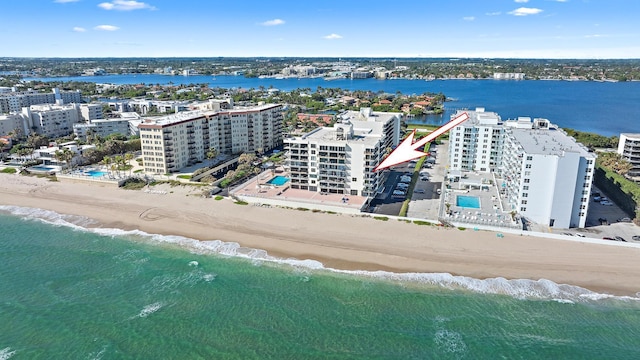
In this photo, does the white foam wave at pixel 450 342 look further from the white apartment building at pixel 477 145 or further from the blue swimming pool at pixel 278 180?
the white apartment building at pixel 477 145

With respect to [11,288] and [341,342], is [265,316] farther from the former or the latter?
[11,288]

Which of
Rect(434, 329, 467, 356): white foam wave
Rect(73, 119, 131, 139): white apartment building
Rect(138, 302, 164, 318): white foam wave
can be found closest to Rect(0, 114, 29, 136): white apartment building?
Rect(73, 119, 131, 139): white apartment building

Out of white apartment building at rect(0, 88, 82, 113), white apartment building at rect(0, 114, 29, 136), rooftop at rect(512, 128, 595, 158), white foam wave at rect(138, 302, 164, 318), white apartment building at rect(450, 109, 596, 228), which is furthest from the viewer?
white apartment building at rect(0, 88, 82, 113)

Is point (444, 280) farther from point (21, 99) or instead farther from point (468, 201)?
point (21, 99)

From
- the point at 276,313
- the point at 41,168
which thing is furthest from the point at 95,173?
the point at 276,313

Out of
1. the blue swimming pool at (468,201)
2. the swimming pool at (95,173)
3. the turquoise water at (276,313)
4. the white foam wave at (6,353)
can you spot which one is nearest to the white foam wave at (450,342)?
the turquoise water at (276,313)

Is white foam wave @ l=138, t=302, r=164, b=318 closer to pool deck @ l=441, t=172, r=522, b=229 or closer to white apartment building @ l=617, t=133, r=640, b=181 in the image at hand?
pool deck @ l=441, t=172, r=522, b=229

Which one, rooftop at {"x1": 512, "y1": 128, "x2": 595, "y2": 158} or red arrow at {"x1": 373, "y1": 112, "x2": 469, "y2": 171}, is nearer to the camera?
red arrow at {"x1": 373, "y1": 112, "x2": 469, "y2": 171}
